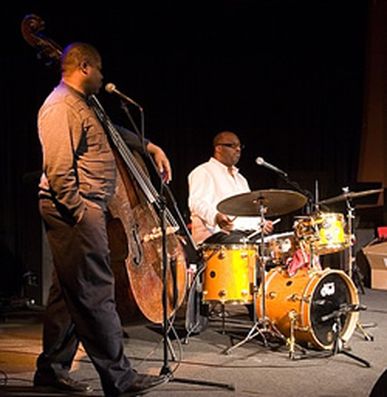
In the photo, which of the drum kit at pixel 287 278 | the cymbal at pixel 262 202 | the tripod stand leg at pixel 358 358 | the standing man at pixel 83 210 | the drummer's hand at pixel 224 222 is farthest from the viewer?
the drummer's hand at pixel 224 222

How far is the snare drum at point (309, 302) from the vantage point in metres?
4.46

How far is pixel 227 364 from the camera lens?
4.20m

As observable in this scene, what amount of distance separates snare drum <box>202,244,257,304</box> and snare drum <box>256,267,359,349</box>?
15cm

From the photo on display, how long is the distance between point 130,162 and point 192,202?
1614 millimetres

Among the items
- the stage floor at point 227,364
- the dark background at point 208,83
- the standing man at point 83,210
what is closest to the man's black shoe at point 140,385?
the standing man at point 83,210

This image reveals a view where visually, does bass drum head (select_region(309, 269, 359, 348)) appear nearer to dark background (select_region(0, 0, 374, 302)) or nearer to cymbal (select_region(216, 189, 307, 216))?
cymbal (select_region(216, 189, 307, 216))

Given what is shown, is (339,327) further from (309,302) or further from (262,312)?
(262,312)

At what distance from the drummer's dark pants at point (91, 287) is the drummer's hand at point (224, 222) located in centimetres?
177

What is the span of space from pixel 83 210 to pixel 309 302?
188 cm

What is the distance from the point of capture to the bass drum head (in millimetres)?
4508

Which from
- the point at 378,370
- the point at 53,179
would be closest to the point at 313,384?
the point at 378,370

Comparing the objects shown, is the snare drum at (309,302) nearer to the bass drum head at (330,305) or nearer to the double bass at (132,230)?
the bass drum head at (330,305)

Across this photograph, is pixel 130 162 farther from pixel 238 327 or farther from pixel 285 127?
pixel 285 127

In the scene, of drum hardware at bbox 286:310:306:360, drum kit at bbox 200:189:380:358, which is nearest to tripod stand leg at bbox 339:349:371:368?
drum kit at bbox 200:189:380:358
